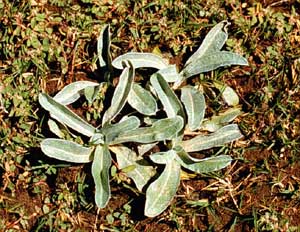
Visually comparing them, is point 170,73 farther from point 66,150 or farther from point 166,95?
point 66,150

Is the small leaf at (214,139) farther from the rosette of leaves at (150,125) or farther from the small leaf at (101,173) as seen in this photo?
the small leaf at (101,173)

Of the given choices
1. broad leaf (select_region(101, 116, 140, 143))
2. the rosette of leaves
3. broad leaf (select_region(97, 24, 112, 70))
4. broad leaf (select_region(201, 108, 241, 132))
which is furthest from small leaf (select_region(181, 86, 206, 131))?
broad leaf (select_region(97, 24, 112, 70))

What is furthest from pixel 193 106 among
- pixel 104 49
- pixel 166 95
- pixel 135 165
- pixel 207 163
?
pixel 104 49

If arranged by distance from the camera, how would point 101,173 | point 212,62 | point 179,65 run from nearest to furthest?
point 101,173 < point 212,62 < point 179,65

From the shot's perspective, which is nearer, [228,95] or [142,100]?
[142,100]

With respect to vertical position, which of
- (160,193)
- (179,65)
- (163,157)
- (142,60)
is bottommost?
(160,193)

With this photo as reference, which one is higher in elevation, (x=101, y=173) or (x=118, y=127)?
(x=118, y=127)

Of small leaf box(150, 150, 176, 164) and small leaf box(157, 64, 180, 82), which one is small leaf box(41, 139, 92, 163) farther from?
small leaf box(157, 64, 180, 82)

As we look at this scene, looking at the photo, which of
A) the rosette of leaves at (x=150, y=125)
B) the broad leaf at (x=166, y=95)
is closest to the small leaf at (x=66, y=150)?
the rosette of leaves at (x=150, y=125)
